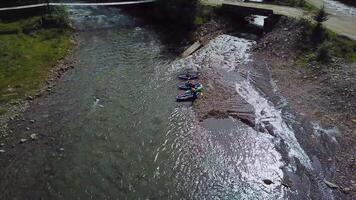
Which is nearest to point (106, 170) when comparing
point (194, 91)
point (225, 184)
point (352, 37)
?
point (225, 184)

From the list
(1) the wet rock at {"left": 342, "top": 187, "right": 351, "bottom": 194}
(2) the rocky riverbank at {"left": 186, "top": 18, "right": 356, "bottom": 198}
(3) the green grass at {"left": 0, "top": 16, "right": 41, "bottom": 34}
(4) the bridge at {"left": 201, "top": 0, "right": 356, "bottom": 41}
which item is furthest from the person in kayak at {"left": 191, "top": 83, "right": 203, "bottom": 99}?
(3) the green grass at {"left": 0, "top": 16, "right": 41, "bottom": 34}

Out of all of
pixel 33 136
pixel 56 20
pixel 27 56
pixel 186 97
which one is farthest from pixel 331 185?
pixel 56 20

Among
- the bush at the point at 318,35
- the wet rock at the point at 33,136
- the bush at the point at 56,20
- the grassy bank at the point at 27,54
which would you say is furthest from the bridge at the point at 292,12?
the wet rock at the point at 33,136

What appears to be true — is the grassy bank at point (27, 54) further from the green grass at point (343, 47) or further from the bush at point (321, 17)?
the green grass at point (343, 47)

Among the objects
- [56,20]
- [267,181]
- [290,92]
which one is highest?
[56,20]

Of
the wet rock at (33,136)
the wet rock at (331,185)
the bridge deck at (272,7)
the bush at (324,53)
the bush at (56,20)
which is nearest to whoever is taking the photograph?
the wet rock at (331,185)

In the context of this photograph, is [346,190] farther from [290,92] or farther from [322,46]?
[322,46]
